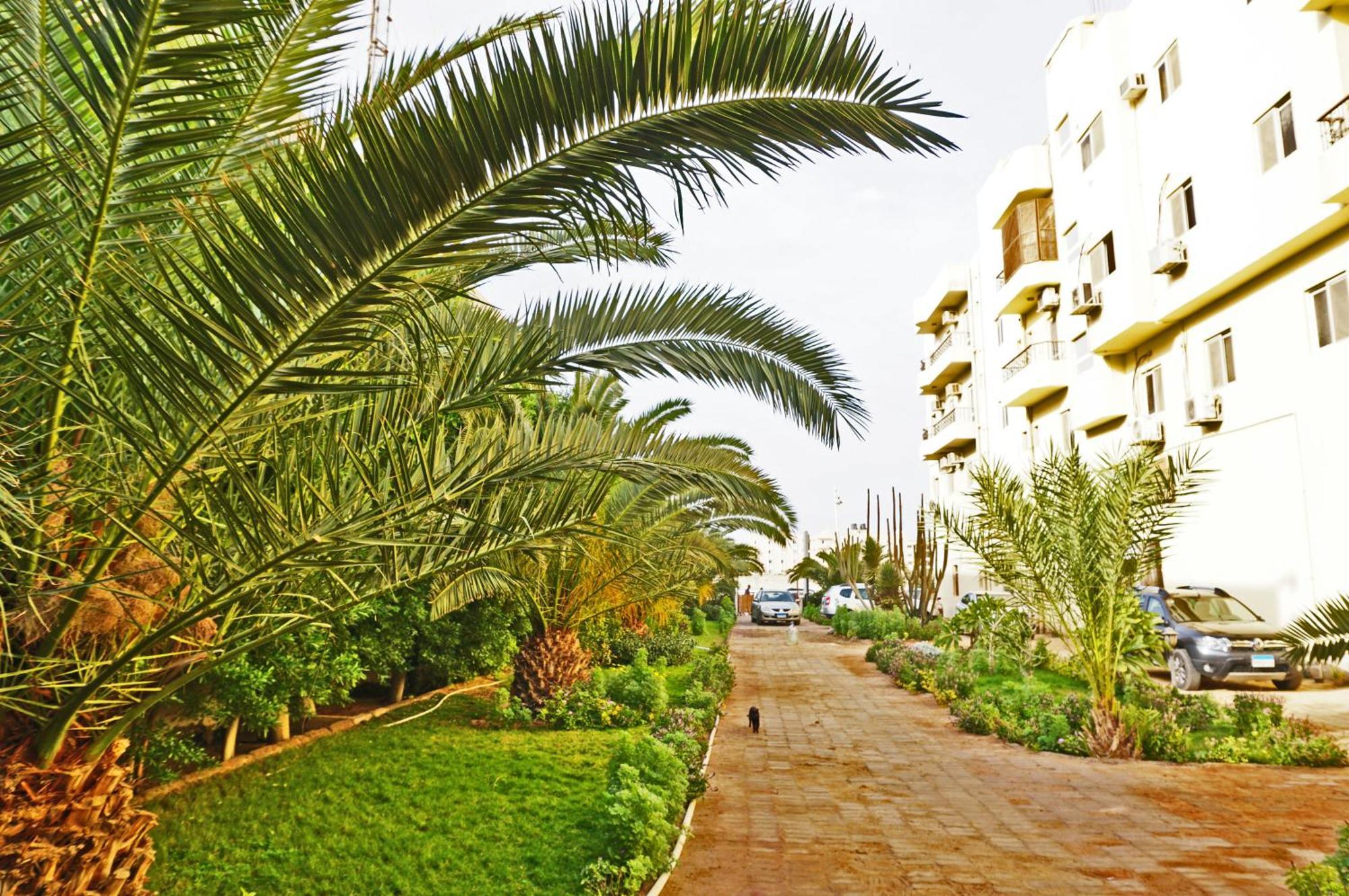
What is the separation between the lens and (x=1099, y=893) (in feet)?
15.7

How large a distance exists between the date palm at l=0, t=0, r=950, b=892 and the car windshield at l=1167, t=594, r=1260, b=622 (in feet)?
41.0

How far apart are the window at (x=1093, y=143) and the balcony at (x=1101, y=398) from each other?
16.3 feet

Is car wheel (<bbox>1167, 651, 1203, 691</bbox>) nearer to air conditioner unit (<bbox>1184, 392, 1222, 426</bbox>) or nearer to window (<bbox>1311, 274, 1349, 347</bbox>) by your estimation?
window (<bbox>1311, 274, 1349, 347</bbox>)

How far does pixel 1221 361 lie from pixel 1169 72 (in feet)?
19.8

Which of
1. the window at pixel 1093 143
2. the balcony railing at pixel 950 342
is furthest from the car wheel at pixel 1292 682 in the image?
the balcony railing at pixel 950 342

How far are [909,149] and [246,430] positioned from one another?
2494mm

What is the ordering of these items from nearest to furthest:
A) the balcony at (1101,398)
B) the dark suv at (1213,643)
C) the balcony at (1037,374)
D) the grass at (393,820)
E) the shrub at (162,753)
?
the grass at (393,820), the shrub at (162,753), the dark suv at (1213,643), the balcony at (1101,398), the balcony at (1037,374)

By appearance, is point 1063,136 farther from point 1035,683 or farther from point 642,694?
point 642,694

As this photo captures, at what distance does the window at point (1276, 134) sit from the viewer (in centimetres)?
1363

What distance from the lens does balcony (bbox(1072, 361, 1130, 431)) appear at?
789 inches

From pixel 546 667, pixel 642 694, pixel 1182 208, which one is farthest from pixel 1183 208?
pixel 546 667

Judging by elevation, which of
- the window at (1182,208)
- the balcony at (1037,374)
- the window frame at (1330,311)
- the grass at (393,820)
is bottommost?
the grass at (393,820)

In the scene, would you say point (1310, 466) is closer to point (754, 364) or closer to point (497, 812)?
point (754, 364)

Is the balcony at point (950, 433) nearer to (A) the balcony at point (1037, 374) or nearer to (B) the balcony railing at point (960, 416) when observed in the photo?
(B) the balcony railing at point (960, 416)
